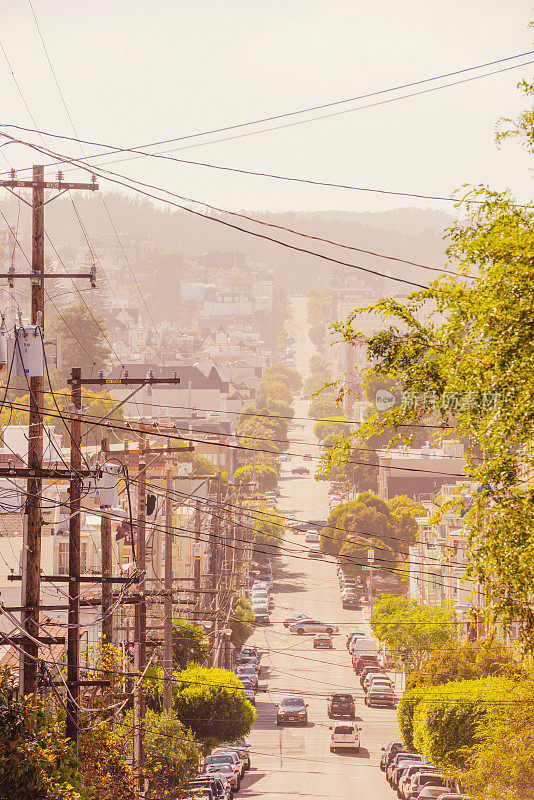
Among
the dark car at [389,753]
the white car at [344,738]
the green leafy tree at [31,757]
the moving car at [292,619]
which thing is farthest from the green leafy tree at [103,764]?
the moving car at [292,619]

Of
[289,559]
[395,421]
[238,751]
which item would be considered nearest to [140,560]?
[395,421]

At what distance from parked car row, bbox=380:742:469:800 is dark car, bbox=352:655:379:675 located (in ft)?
71.7

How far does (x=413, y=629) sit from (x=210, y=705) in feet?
79.0

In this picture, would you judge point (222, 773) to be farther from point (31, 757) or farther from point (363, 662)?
point (363, 662)

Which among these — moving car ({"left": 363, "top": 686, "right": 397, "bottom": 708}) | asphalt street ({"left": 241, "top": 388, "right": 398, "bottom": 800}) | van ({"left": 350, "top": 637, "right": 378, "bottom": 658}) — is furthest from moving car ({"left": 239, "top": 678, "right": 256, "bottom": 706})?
van ({"left": 350, "top": 637, "right": 378, "bottom": 658})

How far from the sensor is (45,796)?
1547 centimetres

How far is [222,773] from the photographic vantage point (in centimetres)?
4041

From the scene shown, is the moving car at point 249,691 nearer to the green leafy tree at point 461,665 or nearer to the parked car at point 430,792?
the green leafy tree at point 461,665

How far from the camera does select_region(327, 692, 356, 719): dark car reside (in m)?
58.2

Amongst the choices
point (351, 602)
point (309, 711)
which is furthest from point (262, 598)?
point (309, 711)

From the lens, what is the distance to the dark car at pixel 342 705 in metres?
58.2

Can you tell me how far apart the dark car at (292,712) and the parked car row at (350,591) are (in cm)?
3469

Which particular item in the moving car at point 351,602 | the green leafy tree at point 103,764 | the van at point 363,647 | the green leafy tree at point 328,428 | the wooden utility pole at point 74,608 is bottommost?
the van at point 363,647

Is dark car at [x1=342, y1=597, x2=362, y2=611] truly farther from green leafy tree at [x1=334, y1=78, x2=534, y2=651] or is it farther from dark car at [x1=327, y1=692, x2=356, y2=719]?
green leafy tree at [x1=334, y1=78, x2=534, y2=651]
